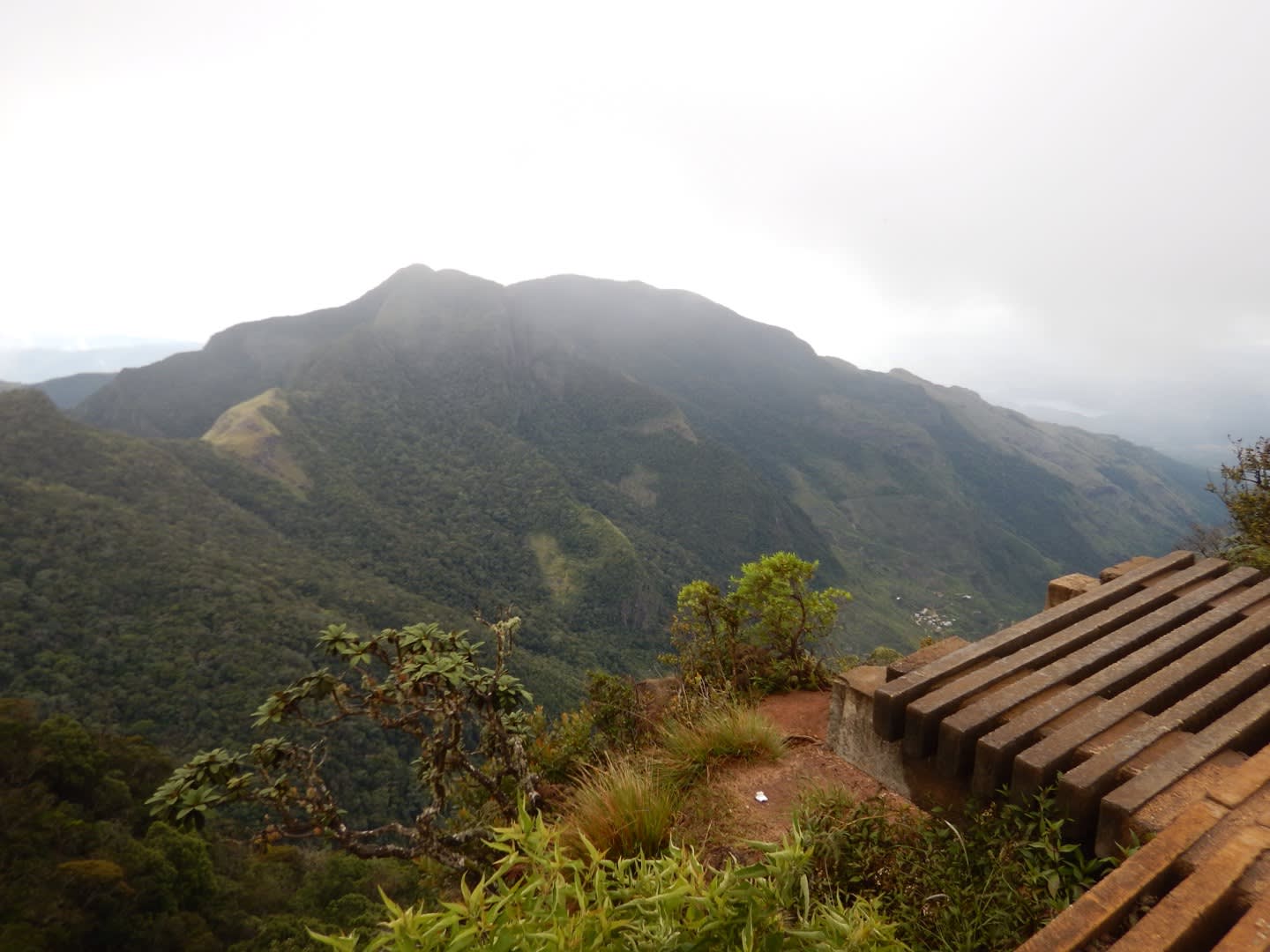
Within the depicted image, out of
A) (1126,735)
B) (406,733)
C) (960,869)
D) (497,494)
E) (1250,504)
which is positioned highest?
(1250,504)

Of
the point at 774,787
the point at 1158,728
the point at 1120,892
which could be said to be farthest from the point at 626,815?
the point at 1158,728

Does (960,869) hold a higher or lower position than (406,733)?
higher

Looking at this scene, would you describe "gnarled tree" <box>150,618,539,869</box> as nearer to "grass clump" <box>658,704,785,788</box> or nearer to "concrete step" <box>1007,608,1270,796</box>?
"grass clump" <box>658,704,785,788</box>

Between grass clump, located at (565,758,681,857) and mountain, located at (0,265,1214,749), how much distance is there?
1423 mm

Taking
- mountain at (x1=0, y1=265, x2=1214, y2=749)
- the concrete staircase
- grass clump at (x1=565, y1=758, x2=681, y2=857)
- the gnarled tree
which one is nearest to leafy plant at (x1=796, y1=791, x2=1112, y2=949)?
the concrete staircase

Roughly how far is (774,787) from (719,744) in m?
0.46

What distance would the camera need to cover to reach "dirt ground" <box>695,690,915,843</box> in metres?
3.04

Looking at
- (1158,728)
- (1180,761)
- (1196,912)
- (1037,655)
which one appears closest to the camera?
(1196,912)

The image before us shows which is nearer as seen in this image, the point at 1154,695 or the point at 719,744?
the point at 1154,695

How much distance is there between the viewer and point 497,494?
86.6 metres

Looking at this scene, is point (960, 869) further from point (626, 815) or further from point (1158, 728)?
point (626, 815)

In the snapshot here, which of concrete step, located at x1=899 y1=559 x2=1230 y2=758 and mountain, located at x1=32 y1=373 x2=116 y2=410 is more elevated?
mountain, located at x1=32 y1=373 x2=116 y2=410

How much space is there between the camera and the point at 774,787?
354 cm

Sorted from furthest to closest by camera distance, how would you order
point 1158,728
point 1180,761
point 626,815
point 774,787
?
point 774,787 → point 626,815 → point 1158,728 → point 1180,761
